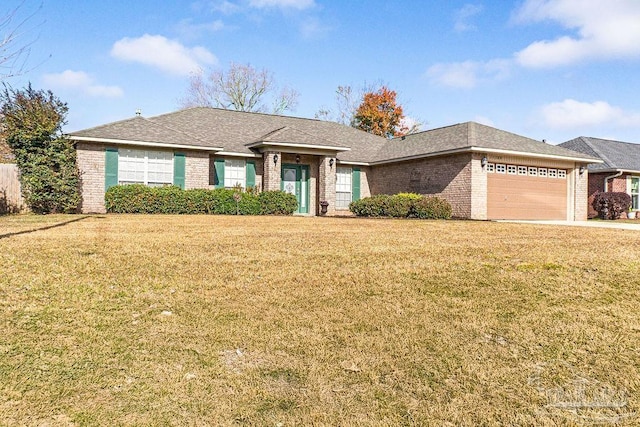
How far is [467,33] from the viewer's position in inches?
647

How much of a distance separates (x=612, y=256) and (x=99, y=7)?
13.6 m

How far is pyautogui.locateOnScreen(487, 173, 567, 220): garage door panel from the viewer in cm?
1898

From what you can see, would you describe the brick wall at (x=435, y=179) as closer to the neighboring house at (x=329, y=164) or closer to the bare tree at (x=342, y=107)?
the neighboring house at (x=329, y=164)

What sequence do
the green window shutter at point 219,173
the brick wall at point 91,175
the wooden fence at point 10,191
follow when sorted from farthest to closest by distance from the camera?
the green window shutter at point 219,173 → the brick wall at point 91,175 → the wooden fence at point 10,191

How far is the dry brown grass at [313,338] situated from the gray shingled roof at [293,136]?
38.5 feet

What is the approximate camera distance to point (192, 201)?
17.1m

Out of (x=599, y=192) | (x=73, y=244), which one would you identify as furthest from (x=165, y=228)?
(x=599, y=192)

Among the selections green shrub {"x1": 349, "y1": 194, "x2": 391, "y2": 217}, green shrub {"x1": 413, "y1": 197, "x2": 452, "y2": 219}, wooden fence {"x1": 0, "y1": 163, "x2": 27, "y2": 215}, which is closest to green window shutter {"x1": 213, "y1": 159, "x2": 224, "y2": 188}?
green shrub {"x1": 349, "y1": 194, "x2": 391, "y2": 217}

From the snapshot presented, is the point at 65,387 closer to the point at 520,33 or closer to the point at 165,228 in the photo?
the point at 165,228

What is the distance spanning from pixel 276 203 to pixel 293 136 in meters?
3.41

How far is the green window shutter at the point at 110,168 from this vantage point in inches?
672

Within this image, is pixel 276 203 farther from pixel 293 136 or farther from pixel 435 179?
pixel 435 179

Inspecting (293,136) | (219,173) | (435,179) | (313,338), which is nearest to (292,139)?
(293,136)

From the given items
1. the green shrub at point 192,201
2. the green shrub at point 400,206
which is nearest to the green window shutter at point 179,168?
the green shrub at point 192,201
